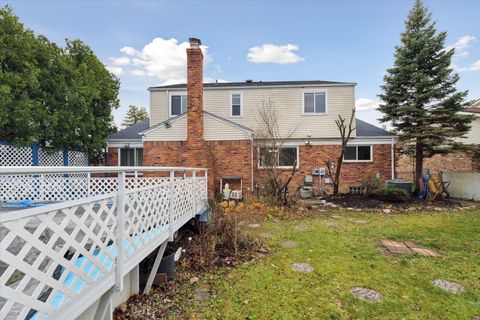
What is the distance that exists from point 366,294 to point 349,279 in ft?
1.46

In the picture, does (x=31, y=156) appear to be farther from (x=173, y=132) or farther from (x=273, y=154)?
(x=273, y=154)

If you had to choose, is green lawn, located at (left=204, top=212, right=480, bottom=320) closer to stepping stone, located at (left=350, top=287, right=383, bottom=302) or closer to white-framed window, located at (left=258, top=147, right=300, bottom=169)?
stepping stone, located at (left=350, top=287, right=383, bottom=302)

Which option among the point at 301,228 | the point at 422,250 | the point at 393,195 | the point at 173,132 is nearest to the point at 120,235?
the point at 301,228

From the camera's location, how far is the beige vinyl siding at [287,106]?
1374cm

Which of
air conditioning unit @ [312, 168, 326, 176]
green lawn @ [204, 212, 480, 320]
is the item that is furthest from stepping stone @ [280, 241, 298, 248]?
air conditioning unit @ [312, 168, 326, 176]

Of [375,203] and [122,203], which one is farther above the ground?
[122,203]

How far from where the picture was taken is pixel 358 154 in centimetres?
1323

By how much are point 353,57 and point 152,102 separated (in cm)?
1120

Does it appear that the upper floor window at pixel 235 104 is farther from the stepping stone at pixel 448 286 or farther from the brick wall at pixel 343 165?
the stepping stone at pixel 448 286

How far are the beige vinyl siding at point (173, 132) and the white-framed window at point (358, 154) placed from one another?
8244 mm

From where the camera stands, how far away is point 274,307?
10.8 feet

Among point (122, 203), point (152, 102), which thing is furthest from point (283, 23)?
point (122, 203)

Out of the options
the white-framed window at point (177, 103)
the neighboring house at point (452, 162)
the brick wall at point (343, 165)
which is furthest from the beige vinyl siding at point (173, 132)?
the neighboring house at point (452, 162)

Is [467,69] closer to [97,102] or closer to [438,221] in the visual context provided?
[438,221]
